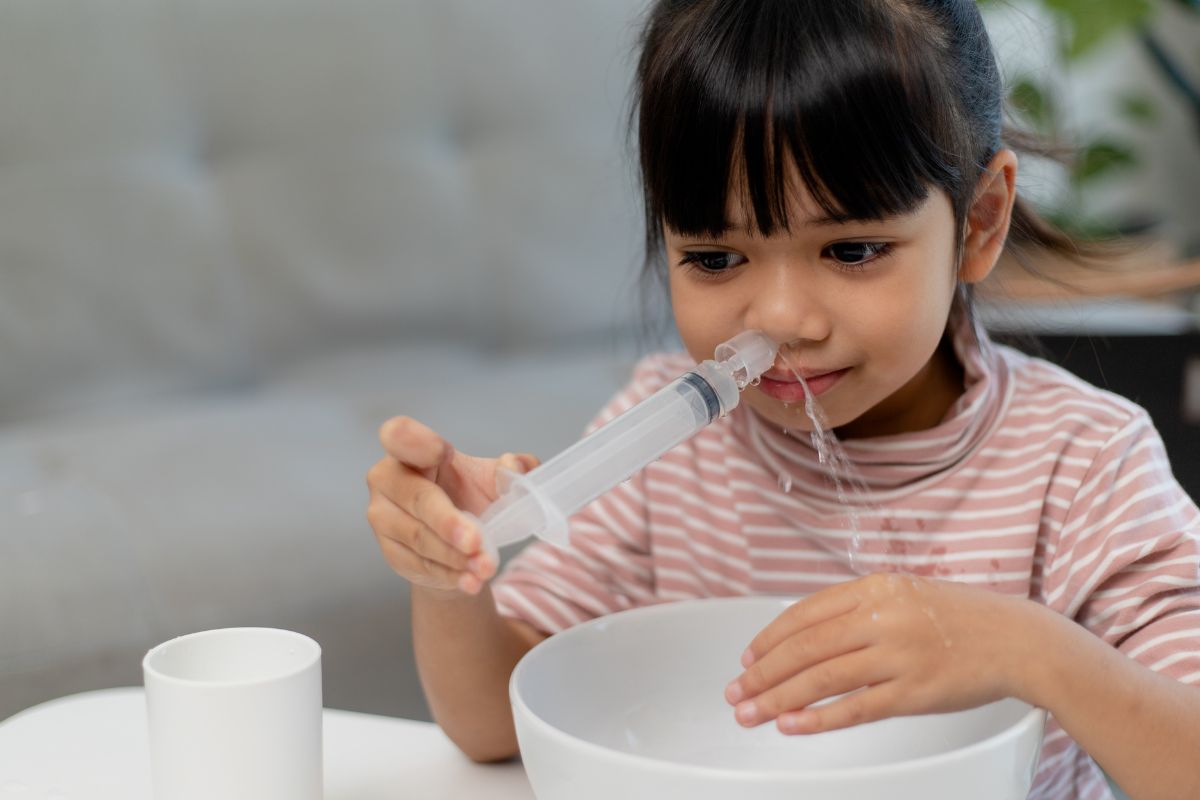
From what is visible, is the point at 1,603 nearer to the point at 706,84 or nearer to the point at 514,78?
the point at 706,84

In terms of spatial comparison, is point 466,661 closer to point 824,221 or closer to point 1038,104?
point 824,221

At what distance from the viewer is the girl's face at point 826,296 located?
2.61 feet

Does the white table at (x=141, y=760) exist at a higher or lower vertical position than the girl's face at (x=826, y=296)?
lower

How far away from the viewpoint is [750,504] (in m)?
1.00

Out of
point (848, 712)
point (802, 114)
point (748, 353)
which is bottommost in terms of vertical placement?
point (848, 712)

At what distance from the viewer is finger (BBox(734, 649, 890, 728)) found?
2.05 feet

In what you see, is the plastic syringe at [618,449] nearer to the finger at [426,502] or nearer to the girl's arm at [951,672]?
the finger at [426,502]

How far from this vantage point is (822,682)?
0.62m

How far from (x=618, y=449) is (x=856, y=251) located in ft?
0.69

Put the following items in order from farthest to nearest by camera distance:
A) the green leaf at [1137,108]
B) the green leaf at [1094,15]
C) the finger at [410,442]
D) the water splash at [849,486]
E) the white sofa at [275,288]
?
the green leaf at [1137,108], the green leaf at [1094,15], the white sofa at [275,288], the water splash at [849,486], the finger at [410,442]

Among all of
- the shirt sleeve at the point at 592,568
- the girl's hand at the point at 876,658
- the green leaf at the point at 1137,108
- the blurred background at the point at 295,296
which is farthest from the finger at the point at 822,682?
the green leaf at the point at 1137,108

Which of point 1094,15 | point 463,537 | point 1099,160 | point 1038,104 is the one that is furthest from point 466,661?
point 1099,160

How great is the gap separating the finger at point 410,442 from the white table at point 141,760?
0.62 ft

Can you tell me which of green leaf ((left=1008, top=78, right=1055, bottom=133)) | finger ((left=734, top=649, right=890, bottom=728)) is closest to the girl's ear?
finger ((left=734, top=649, right=890, bottom=728))
